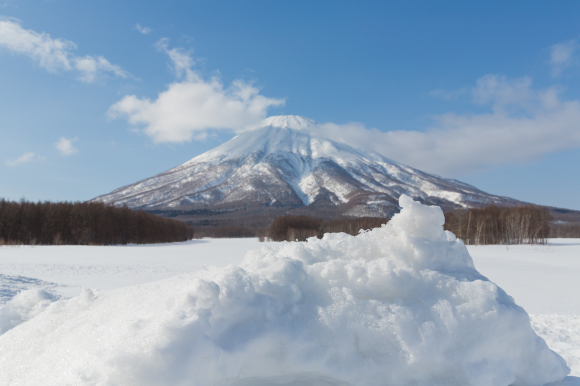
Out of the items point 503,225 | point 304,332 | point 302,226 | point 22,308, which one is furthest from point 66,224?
point 503,225

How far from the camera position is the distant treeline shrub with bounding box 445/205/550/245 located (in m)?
39.1

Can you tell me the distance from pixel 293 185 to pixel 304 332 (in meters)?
178

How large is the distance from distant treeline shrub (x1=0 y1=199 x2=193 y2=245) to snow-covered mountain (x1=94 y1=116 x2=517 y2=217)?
73.1 meters

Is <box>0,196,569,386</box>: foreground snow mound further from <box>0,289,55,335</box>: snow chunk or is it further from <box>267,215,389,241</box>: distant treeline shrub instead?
<box>267,215,389,241</box>: distant treeline shrub

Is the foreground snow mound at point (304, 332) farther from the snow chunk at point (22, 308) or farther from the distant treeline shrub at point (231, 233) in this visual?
the distant treeline shrub at point (231, 233)

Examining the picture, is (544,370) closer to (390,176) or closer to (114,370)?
(114,370)

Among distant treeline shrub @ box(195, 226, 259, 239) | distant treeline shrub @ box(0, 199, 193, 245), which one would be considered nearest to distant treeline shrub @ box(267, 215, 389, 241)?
distant treeline shrub @ box(0, 199, 193, 245)

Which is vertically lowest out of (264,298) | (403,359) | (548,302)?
(548,302)

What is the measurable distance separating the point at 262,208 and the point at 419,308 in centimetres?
13506

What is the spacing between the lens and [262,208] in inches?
5379

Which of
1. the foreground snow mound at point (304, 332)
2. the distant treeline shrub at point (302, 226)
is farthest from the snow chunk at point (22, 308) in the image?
the distant treeline shrub at point (302, 226)

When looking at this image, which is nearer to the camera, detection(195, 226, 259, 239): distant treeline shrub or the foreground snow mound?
the foreground snow mound

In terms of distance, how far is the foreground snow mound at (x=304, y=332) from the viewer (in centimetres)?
162

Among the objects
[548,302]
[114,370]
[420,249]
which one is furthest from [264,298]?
[548,302]
